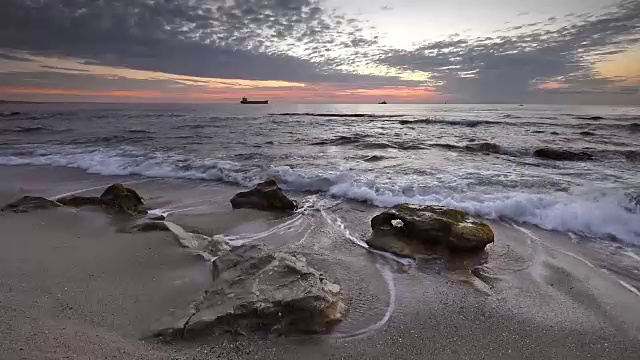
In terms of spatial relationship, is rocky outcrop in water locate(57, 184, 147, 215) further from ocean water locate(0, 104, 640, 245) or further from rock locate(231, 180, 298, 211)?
ocean water locate(0, 104, 640, 245)

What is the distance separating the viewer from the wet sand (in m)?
2.49

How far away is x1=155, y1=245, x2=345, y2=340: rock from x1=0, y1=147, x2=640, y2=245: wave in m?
3.78

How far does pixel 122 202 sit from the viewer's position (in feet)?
19.2

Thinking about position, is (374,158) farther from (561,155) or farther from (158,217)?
(158,217)

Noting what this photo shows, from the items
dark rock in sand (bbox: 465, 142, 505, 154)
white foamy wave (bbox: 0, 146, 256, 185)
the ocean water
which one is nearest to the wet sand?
the ocean water

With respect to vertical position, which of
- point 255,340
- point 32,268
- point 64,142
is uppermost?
point 255,340

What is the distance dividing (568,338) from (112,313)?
3.47m

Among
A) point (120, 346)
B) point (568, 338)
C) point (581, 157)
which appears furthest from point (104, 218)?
point (581, 157)

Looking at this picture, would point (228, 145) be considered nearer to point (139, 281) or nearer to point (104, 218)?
point (104, 218)

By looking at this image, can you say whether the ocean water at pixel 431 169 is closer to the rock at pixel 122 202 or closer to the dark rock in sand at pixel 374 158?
the dark rock in sand at pixel 374 158

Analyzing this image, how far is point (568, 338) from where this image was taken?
2.73m

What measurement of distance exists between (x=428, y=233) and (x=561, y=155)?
1027 cm

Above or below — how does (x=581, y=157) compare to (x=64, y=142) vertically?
above

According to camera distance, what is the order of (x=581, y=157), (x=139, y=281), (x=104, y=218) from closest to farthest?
(x=139, y=281), (x=104, y=218), (x=581, y=157)
